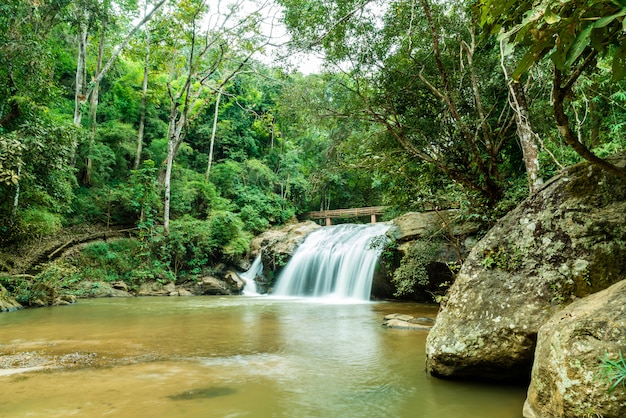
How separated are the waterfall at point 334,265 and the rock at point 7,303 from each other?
7714 mm

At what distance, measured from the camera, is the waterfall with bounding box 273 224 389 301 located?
1188cm

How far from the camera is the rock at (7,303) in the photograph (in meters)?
8.38

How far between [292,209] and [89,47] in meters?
12.8

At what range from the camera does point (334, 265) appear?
43.4 feet

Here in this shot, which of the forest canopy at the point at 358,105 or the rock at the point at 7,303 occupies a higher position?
the forest canopy at the point at 358,105

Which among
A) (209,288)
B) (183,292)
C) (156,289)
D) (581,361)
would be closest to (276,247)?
(209,288)

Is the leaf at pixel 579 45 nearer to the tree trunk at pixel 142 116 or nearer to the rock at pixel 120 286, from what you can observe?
the rock at pixel 120 286

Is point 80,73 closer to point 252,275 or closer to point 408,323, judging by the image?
point 252,275

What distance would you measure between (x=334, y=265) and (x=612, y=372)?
37.4 ft

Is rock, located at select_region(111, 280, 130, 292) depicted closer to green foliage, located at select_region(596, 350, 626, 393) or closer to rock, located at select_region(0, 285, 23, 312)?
rock, located at select_region(0, 285, 23, 312)

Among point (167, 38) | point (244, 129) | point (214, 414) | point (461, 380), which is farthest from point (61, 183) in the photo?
point (244, 129)

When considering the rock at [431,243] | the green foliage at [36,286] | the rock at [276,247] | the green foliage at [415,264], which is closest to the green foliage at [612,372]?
the rock at [431,243]

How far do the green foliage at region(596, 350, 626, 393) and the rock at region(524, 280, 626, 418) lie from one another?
0.04 feet

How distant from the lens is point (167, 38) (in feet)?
49.1
